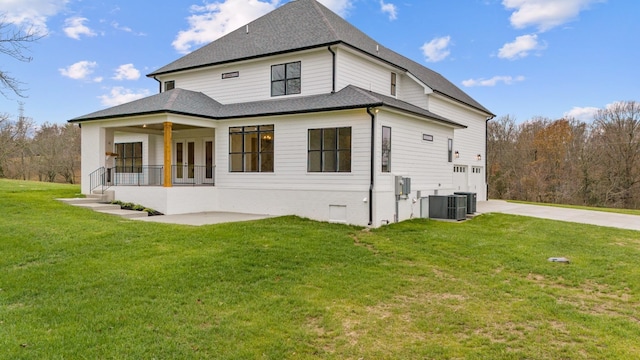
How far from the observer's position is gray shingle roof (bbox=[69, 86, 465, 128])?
42.6ft

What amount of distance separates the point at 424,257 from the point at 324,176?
527 cm

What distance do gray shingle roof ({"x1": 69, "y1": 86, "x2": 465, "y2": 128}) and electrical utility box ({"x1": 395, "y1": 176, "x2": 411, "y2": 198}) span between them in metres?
2.27

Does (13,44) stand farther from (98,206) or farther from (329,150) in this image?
(329,150)

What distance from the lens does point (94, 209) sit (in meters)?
13.6

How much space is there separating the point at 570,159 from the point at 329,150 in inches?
1124

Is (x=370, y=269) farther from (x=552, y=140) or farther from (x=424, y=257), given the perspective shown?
(x=552, y=140)

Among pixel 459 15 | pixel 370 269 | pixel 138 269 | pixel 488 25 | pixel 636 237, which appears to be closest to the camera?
pixel 138 269

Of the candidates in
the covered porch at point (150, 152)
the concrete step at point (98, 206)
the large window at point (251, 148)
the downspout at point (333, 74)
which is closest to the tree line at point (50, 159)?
the covered porch at point (150, 152)

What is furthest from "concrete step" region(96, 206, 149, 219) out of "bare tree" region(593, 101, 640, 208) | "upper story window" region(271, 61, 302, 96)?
"bare tree" region(593, 101, 640, 208)

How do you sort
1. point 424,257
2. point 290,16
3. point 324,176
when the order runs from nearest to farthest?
point 424,257, point 324,176, point 290,16

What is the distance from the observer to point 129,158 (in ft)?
64.4

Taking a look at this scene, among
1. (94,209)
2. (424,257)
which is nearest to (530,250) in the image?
(424,257)

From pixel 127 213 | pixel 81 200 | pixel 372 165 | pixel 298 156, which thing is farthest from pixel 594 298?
pixel 81 200

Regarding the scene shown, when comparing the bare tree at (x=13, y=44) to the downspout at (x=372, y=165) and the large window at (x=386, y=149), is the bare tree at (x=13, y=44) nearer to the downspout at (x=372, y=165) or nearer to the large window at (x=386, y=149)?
the downspout at (x=372, y=165)
